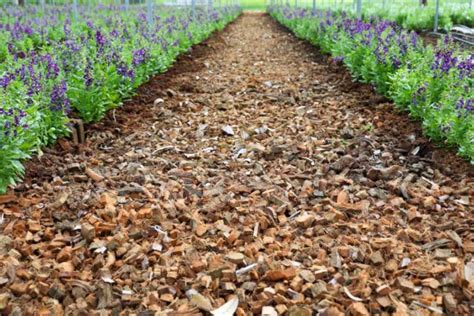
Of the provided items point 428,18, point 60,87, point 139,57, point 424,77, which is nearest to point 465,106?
point 424,77

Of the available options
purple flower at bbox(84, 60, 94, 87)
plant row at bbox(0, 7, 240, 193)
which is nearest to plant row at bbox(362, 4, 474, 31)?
plant row at bbox(0, 7, 240, 193)

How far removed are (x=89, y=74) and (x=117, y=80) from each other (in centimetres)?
75

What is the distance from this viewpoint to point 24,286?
9.36ft

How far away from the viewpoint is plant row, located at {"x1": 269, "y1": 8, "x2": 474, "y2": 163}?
178 inches

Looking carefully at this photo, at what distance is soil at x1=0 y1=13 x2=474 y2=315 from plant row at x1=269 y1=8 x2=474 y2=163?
0.22 meters

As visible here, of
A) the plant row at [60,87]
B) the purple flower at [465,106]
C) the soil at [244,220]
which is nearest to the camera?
the soil at [244,220]

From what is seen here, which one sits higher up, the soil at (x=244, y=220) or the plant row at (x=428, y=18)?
the plant row at (x=428, y=18)

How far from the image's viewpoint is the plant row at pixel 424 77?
4.51m

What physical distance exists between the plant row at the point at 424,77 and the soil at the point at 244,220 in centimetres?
22

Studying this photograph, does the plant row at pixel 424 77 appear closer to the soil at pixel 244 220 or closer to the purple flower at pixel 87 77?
the soil at pixel 244 220

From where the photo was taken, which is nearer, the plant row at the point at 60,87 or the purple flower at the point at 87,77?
the plant row at the point at 60,87

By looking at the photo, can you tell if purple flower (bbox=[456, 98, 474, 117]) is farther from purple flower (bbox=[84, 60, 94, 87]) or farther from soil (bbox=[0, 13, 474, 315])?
purple flower (bbox=[84, 60, 94, 87])

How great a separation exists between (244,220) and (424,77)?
289cm

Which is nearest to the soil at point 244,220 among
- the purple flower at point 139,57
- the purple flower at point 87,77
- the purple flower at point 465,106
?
the purple flower at point 465,106
